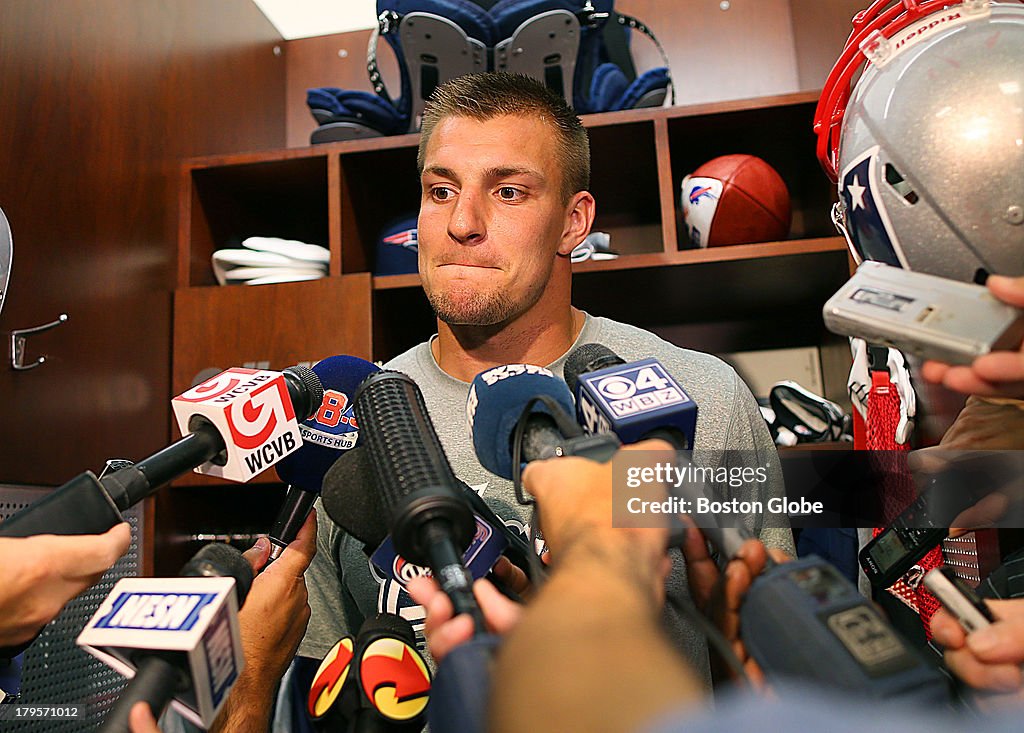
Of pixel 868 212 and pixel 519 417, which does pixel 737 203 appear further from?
pixel 519 417

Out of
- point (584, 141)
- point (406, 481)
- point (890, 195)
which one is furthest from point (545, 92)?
point (406, 481)

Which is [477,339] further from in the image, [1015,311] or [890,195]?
[1015,311]

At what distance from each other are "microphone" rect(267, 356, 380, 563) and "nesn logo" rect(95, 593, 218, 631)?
1.00 feet

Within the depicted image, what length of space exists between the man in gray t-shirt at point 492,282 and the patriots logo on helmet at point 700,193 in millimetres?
596

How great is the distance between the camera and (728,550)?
534 millimetres

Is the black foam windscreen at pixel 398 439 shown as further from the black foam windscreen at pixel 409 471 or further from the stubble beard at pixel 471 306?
the stubble beard at pixel 471 306

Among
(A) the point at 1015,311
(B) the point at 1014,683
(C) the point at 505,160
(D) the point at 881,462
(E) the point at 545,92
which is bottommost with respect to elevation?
(B) the point at 1014,683

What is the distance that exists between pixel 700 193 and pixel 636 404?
1546 millimetres

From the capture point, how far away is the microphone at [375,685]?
68 centimetres

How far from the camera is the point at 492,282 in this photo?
1.37 meters

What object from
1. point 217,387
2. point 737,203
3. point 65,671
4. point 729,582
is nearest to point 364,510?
point 217,387

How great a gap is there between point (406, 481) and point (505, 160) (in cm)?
91

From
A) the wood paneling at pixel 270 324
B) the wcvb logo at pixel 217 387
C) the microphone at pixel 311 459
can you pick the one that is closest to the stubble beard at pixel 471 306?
the microphone at pixel 311 459

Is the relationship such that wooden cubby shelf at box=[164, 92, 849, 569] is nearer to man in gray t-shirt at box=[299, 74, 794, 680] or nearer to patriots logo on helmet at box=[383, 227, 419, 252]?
patriots logo on helmet at box=[383, 227, 419, 252]
